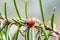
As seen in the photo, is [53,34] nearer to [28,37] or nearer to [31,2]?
[28,37]

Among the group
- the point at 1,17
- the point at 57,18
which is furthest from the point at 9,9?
the point at 1,17

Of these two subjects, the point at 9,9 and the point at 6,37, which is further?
the point at 9,9

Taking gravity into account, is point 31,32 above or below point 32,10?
below

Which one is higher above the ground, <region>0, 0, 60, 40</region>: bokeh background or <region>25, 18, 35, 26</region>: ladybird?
<region>0, 0, 60, 40</region>: bokeh background

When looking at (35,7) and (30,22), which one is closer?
(30,22)

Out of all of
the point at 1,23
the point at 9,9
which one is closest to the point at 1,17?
the point at 1,23

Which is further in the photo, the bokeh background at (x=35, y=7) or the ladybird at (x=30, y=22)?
the bokeh background at (x=35, y=7)

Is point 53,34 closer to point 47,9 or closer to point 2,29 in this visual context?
point 2,29

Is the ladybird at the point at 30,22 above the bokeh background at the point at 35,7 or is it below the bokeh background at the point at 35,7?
below

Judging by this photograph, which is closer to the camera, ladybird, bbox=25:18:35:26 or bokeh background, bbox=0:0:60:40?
ladybird, bbox=25:18:35:26
